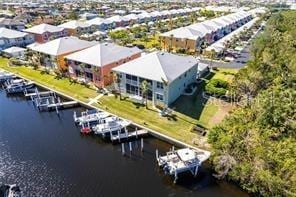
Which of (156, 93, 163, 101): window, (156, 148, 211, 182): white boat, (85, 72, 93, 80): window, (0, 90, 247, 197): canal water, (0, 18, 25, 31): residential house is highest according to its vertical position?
(0, 18, 25, 31): residential house

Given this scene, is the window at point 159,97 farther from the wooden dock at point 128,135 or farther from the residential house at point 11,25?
the residential house at point 11,25

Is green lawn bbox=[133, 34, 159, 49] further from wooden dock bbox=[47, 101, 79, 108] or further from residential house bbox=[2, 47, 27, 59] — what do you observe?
wooden dock bbox=[47, 101, 79, 108]

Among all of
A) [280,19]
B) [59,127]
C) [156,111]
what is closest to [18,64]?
[59,127]

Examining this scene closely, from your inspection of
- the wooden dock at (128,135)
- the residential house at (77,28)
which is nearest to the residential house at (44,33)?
the residential house at (77,28)

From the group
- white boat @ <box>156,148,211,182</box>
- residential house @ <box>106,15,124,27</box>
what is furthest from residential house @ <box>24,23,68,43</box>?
white boat @ <box>156,148,211,182</box>

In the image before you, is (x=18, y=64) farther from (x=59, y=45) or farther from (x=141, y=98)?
(x=141, y=98)

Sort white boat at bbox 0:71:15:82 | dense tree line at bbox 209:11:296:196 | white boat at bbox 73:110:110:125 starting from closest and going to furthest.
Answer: dense tree line at bbox 209:11:296:196
white boat at bbox 73:110:110:125
white boat at bbox 0:71:15:82

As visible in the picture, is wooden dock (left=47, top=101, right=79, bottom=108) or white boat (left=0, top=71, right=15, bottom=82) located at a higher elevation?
white boat (left=0, top=71, right=15, bottom=82)
